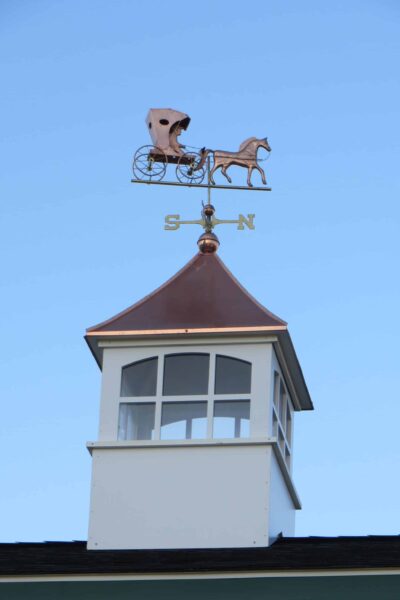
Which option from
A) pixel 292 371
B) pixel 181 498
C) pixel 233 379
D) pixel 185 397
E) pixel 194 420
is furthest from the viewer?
pixel 292 371

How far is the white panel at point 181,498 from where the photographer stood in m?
22.2

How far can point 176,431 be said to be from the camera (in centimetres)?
2361

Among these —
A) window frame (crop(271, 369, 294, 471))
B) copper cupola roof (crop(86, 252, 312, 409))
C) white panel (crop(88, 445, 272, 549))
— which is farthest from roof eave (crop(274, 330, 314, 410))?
white panel (crop(88, 445, 272, 549))

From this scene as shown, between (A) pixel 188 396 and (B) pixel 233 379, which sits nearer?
(A) pixel 188 396

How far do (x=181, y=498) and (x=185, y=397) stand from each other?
1.71 metres

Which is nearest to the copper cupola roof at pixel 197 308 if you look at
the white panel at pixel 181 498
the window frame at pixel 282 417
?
the window frame at pixel 282 417

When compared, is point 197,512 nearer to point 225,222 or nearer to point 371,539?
point 371,539

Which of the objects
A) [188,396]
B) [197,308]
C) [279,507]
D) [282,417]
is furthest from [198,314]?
[279,507]

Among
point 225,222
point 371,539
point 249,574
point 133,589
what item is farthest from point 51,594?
point 225,222

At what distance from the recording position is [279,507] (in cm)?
2362

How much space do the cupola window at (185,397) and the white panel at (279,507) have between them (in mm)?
787

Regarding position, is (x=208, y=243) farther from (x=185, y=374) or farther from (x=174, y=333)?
(x=185, y=374)

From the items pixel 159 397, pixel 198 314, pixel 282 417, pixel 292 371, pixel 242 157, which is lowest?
pixel 159 397

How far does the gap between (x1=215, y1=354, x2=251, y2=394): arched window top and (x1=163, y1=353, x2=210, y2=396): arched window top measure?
→ 220 millimetres
